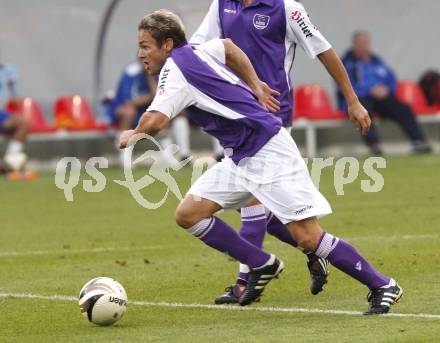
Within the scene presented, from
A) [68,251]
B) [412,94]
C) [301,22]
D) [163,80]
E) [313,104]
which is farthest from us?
[412,94]

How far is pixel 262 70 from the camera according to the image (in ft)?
28.9

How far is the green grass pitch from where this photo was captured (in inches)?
284

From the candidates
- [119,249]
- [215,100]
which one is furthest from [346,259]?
[119,249]

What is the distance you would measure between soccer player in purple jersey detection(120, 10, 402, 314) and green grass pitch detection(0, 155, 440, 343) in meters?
0.43

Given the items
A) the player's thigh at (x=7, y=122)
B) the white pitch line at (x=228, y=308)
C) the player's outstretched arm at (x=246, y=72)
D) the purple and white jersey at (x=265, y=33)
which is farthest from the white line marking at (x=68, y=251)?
the player's thigh at (x=7, y=122)

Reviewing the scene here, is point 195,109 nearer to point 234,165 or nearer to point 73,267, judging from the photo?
point 234,165

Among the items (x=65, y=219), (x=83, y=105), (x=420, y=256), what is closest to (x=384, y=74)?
(x=83, y=105)

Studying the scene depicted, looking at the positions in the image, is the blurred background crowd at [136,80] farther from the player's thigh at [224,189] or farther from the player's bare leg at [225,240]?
the player's thigh at [224,189]

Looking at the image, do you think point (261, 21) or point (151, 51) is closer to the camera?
point (151, 51)

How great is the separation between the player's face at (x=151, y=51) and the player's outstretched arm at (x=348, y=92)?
3.69 feet

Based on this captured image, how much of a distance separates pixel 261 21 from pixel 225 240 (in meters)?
1.66

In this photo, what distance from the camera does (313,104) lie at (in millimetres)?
24750

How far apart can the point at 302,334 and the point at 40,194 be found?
1186cm

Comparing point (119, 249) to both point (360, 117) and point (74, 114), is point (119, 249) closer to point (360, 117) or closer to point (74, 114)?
point (360, 117)
